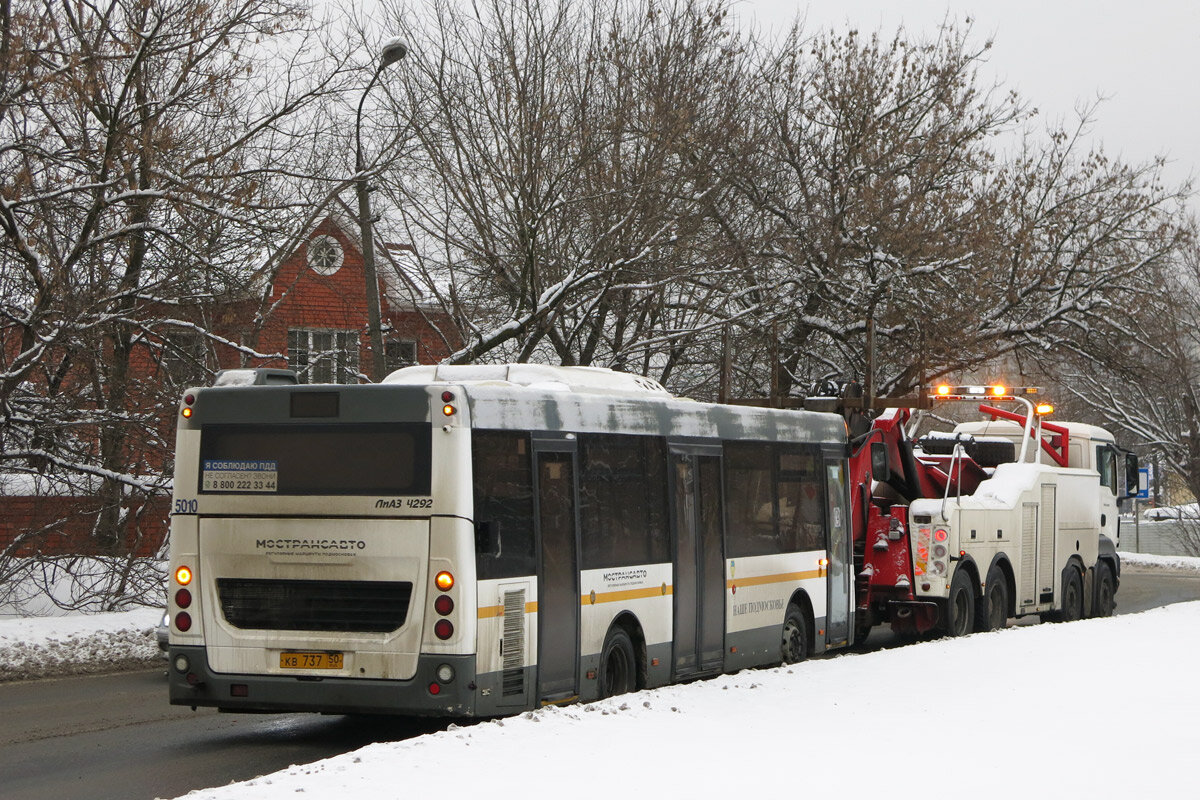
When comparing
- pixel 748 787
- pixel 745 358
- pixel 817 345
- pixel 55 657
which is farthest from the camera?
pixel 817 345

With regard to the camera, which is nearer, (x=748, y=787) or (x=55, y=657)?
(x=748, y=787)

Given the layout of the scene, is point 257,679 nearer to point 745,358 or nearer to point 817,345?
point 745,358

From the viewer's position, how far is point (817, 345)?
113 feet

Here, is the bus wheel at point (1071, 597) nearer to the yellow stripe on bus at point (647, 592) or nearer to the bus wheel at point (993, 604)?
the bus wheel at point (993, 604)

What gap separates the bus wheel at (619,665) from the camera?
39.3 ft

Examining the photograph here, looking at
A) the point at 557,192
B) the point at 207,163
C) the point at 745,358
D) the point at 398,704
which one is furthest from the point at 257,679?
the point at 745,358

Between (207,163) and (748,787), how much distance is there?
12.0 metres

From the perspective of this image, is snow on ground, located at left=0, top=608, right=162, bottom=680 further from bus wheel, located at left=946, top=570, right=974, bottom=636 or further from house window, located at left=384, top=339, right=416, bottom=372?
house window, located at left=384, top=339, right=416, bottom=372

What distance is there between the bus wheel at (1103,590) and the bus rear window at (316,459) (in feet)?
52.8

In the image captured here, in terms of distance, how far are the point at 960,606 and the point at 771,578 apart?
506cm

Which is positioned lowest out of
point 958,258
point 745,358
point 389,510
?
point 389,510

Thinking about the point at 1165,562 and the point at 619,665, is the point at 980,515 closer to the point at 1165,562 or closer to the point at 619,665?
the point at 619,665

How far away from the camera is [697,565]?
1333 centimetres

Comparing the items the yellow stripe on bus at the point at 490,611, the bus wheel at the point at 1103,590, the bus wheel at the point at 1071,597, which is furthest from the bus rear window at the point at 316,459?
the bus wheel at the point at 1103,590
